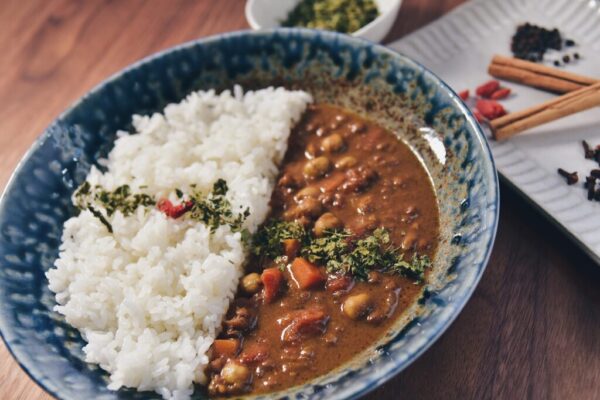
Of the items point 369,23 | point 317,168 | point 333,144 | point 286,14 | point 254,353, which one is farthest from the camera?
point 286,14

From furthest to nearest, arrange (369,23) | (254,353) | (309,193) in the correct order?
(369,23)
(309,193)
(254,353)

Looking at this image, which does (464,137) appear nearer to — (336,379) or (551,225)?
(551,225)

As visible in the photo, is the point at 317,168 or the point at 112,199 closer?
the point at 112,199

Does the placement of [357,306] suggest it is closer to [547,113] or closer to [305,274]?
[305,274]

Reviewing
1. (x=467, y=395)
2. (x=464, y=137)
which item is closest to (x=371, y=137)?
(x=464, y=137)

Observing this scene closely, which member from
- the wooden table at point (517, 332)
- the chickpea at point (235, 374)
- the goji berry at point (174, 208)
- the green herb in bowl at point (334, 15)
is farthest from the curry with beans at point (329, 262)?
the green herb in bowl at point (334, 15)

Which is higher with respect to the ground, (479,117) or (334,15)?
(334,15)

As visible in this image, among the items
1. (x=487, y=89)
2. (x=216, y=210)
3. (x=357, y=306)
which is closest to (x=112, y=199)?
(x=216, y=210)
